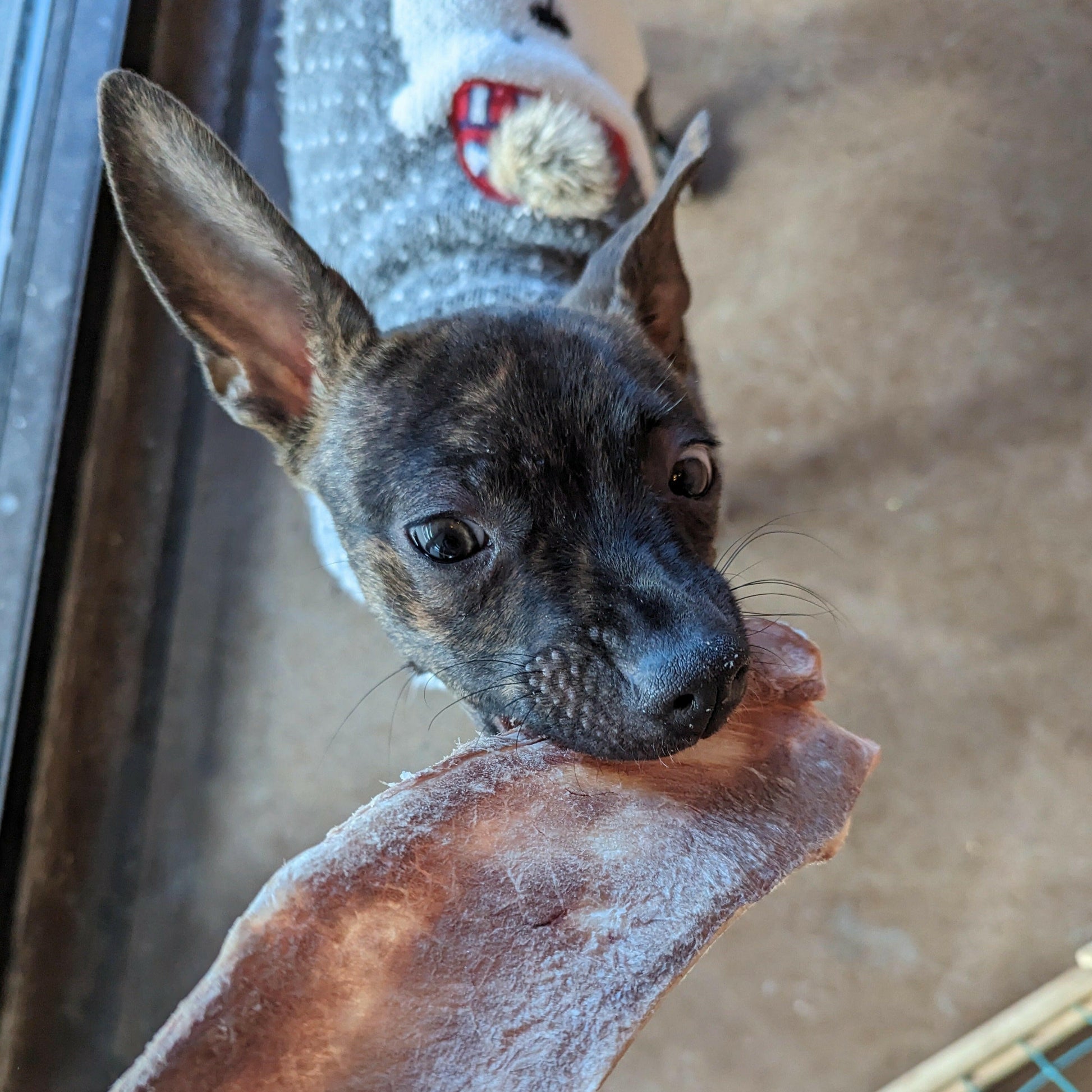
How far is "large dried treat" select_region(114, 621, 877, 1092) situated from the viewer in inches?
46.2

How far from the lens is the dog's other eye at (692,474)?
5.65ft

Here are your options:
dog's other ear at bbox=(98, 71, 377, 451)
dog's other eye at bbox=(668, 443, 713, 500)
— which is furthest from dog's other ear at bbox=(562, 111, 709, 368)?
dog's other ear at bbox=(98, 71, 377, 451)

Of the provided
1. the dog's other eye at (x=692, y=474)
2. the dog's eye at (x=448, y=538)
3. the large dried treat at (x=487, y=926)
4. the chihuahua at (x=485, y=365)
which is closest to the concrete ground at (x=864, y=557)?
the chihuahua at (x=485, y=365)

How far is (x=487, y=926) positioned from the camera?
1.28m

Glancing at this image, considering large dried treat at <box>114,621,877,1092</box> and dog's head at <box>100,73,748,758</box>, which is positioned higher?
dog's head at <box>100,73,748,758</box>

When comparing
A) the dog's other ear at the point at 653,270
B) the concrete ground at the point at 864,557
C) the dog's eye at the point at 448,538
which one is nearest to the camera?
the dog's eye at the point at 448,538

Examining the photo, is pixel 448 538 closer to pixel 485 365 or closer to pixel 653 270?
pixel 485 365

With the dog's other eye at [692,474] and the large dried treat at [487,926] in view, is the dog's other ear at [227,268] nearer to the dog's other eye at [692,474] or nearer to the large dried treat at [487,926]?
the dog's other eye at [692,474]

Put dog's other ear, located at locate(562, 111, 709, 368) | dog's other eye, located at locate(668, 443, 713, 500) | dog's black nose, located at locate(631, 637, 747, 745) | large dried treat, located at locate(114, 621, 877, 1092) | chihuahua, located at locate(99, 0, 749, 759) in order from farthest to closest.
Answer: dog's other ear, located at locate(562, 111, 709, 368) → dog's other eye, located at locate(668, 443, 713, 500) → chihuahua, located at locate(99, 0, 749, 759) → dog's black nose, located at locate(631, 637, 747, 745) → large dried treat, located at locate(114, 621, 877, 1092)

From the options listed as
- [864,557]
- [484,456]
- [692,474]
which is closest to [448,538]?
[484,456]

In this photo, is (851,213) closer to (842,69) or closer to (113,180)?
(842,69)

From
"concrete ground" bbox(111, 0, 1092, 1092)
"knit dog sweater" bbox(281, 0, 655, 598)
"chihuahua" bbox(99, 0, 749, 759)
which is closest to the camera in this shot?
"chihuahua" bbox(99, 0, 749, 759)

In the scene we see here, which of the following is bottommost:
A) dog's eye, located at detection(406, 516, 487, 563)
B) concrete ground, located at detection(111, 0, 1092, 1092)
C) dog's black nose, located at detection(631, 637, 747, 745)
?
concrete ground, located at detection(111, 0, 1092, 1092)

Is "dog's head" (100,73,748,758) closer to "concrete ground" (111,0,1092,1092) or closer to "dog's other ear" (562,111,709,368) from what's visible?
"dog's other ear" (562,111,709,368)
